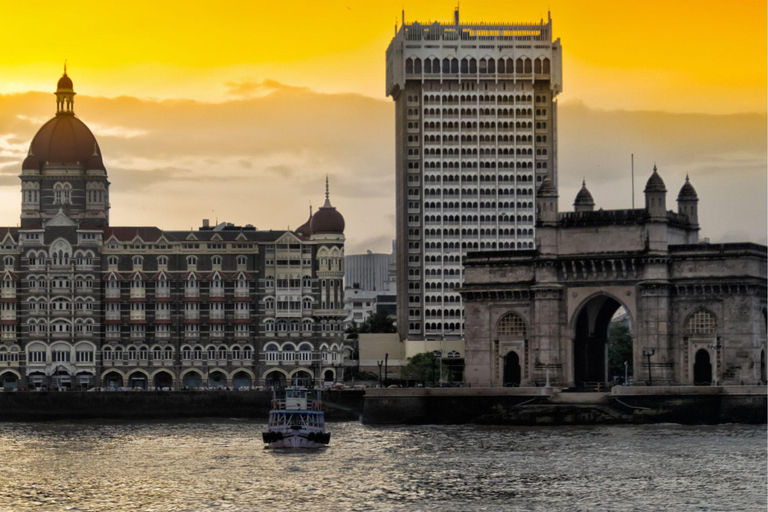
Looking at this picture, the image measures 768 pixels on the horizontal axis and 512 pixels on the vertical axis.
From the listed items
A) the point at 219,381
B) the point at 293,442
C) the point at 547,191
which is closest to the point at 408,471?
the point at 293,442

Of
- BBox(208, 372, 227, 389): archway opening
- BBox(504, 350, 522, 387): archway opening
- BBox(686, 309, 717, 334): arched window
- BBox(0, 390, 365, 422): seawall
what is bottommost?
BBox(0, 390, 365, 422): seawall

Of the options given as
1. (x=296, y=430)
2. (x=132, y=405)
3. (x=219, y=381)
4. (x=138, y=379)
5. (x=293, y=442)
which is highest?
(x=138, y=379)

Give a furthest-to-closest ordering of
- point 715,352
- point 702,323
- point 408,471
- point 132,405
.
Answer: point 132,405
point 702,323
point 715,352
point 408,471

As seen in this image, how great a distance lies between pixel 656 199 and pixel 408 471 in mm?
50505

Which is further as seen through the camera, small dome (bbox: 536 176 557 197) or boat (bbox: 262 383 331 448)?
small dome (bbox: 536 176 557 197)

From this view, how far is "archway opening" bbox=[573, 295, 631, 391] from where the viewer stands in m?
154

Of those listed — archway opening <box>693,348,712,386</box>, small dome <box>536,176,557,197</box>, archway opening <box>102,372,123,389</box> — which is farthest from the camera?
archway opening <box>102,372,123,389</box>

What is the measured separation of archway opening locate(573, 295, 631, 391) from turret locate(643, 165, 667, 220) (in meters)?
10.9

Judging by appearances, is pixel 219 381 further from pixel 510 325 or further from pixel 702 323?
pixel 702 323

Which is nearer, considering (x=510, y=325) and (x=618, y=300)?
(x=618, y=300)

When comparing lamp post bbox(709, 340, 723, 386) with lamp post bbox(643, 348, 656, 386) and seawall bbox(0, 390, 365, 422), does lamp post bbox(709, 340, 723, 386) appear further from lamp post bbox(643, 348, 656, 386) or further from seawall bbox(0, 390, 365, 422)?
seawall bbox(0, 390, 365, 422)

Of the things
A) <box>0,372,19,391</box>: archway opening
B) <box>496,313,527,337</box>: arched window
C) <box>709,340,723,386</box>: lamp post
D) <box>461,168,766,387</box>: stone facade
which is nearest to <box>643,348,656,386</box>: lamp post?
<box>461,168,766,387</box>: stone facade

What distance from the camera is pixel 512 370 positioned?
504 feet

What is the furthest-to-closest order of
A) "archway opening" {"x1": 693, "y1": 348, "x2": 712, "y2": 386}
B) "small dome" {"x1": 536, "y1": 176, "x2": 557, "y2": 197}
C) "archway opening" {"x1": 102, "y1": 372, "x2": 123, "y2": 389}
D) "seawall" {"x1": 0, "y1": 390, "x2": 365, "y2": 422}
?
"archway opening" {"x1": 102, "y1": 372, "x2": 123, "y2": 389}
"seawall" {"x1": 0, "y1": 390, "x2": 365, "y2": 422}
"small dome" {"x1": 536, "y1": 176, "x2": 557, "y2": 197}
"archway opening" {"x1": 693, "y1": 348, "x2": 712, "y2": 386}
